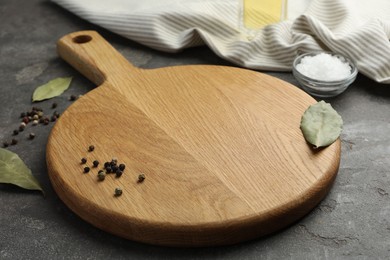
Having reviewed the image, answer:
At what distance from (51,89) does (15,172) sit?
0.40 m

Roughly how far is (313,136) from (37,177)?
0.62 metres

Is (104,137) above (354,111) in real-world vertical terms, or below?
above

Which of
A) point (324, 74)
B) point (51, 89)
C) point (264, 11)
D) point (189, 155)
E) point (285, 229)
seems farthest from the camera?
point (264, 11)

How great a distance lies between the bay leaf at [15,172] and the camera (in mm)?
1241

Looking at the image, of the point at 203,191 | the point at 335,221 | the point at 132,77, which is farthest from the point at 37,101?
the point at 335,221

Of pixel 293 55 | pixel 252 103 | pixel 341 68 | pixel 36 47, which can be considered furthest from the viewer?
pixel 36 47

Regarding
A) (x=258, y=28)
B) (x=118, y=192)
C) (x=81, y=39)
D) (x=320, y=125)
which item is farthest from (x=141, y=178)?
(x=258, y=28)

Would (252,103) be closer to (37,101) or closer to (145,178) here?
(145,178)

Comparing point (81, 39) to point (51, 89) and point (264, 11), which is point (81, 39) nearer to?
point (51, 89)

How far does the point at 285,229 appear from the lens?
3.67ft

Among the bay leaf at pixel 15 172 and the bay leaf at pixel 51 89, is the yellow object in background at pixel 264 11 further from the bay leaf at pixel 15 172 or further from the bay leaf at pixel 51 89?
the bay leaf at pixel 15 172

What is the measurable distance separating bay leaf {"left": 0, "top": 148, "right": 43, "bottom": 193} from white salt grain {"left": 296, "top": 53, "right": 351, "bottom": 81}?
73 cm

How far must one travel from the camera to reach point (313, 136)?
1.25 meters

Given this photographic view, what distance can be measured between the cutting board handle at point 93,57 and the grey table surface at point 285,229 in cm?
6
